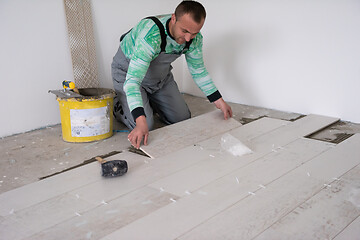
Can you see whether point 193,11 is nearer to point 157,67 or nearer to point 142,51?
point 142,51

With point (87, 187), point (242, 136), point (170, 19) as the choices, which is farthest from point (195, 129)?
point (87, 187)

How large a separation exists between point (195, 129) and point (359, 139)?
1165 millimetres

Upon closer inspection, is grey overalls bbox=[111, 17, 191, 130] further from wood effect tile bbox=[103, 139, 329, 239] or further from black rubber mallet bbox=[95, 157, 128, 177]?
wood effect tile bbox=[103, 139, 329, 239]

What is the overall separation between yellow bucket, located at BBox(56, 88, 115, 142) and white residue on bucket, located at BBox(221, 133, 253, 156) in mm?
897

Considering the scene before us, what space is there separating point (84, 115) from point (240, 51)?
5.78ft

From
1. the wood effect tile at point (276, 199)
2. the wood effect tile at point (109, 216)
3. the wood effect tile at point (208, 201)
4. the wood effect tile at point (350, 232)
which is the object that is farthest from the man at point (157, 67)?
the wood effect tile at point (350, 232)

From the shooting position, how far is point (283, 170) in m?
2.07

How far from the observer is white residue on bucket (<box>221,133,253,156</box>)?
2328 mm

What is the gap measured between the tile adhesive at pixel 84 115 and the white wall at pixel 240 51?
432 mm

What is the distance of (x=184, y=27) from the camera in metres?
2.24

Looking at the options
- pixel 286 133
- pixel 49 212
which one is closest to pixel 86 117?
pixel 49 212

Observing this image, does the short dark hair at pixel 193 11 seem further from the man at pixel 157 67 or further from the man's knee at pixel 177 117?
the man's knee at pixel 177 117

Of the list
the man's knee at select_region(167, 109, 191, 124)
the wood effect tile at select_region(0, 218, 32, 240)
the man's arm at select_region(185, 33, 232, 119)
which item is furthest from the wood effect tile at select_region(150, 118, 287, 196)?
the wood effect tile at select_region(0, 218, 32, 240)

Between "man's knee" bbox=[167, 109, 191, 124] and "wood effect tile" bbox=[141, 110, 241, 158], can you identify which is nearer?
"wood effect tile" bbox=[141, 110, 241, 158]
